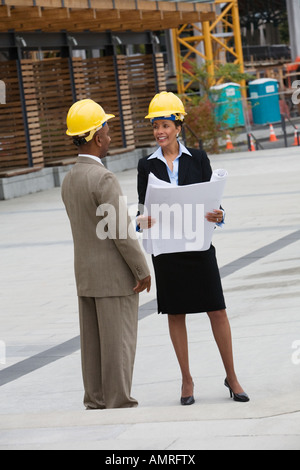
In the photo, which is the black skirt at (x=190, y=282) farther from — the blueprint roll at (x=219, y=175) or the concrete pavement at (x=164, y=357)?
the concrete pavement at (x=164, y=357)

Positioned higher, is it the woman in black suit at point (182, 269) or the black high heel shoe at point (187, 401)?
the woman in black suit at point (182, 269)

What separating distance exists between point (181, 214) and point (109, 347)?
856 mm

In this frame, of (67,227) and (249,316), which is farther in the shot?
(67,227)

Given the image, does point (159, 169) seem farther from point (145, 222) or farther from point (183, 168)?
→ point (145, 222)

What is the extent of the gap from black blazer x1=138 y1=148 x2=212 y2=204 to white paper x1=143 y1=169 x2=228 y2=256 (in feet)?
0.46

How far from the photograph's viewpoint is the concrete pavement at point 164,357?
4750 millimetres

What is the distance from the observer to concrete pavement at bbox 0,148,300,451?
4.75 metres

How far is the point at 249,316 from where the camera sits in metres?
8.42

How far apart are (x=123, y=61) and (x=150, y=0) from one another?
310 cm

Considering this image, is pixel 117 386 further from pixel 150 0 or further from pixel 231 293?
pixel 150 0

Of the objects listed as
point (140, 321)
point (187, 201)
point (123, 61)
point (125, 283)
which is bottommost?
point (140, 321)

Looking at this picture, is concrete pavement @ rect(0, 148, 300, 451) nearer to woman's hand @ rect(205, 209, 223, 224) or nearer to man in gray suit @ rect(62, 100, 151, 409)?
man in gray suit @ rect(62, 100, 151, 409)

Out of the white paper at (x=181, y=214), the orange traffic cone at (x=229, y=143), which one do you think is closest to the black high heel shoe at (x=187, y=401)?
the white paper at (x=181, y=214)

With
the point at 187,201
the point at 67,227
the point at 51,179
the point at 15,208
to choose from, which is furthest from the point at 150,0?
the point at 187,201
